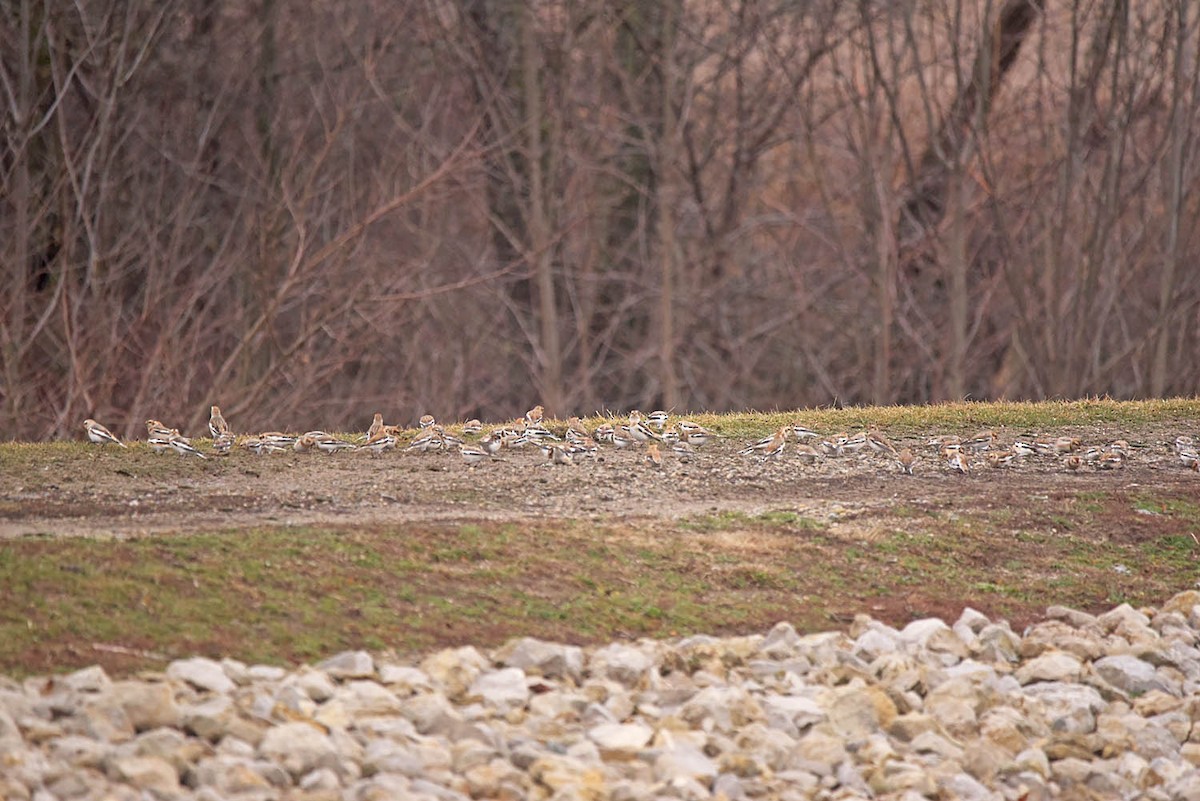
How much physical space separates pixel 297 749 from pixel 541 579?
7.98ft

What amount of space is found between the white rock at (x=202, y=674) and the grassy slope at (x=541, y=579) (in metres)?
0.20

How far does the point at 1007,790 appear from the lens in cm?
655

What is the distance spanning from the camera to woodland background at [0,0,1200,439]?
19.3 m

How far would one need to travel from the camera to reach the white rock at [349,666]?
20.5ft

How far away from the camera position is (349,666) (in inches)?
249

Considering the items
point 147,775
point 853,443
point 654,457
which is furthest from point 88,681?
point 853,443

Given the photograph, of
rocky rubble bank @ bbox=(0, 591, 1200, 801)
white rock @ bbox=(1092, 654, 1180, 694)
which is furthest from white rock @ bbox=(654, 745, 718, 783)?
white rock @ bbox=(1092, 654, 1180, 694)

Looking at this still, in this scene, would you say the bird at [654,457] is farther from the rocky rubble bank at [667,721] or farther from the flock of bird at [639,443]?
the rocky rubble bank at [667,721]

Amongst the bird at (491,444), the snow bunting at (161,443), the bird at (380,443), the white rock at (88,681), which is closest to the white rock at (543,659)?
the white rock at (88,681)

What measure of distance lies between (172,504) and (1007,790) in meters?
4.85

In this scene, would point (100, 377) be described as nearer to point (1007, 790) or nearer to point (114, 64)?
point (114, 64)

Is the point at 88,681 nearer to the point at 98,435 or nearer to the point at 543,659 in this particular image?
the point at 543,659

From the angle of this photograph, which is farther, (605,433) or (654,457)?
(605,433)

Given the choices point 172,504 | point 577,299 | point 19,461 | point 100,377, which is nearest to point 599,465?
point 172,504
